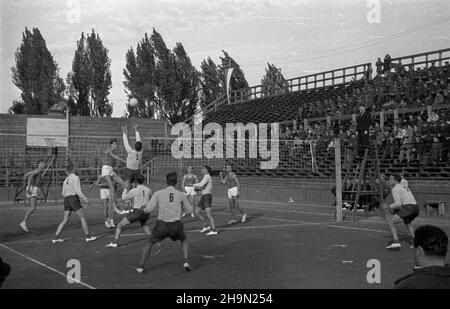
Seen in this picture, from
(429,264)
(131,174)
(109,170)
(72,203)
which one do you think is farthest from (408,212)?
(109,170)

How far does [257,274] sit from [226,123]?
3040 cm

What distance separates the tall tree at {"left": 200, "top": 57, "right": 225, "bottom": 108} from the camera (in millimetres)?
59938

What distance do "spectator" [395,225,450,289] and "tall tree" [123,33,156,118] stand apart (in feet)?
163

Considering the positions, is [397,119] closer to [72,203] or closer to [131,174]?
[131,174]

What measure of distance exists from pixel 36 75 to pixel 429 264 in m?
52.5

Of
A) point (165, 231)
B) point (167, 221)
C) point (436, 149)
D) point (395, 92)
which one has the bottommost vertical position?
point (165, 231)

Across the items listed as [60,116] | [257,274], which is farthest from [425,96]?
[60,116]

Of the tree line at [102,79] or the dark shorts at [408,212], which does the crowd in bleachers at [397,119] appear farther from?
the tree line at [102,79]

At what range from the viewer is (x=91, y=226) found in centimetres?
1678

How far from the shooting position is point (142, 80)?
178 ft

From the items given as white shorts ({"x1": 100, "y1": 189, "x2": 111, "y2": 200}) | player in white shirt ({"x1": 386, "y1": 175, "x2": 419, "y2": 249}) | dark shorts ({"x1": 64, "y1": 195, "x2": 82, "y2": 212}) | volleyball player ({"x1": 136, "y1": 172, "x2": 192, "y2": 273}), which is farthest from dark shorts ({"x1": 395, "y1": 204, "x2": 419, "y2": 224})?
white shorts ({"x1": 100, "y1": 189, "x2": 111, "y2": 200})

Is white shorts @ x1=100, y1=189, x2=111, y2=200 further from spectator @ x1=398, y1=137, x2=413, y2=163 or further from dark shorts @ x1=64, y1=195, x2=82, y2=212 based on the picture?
spectator @ x1=398, y1=137, x2=413, y2=163
